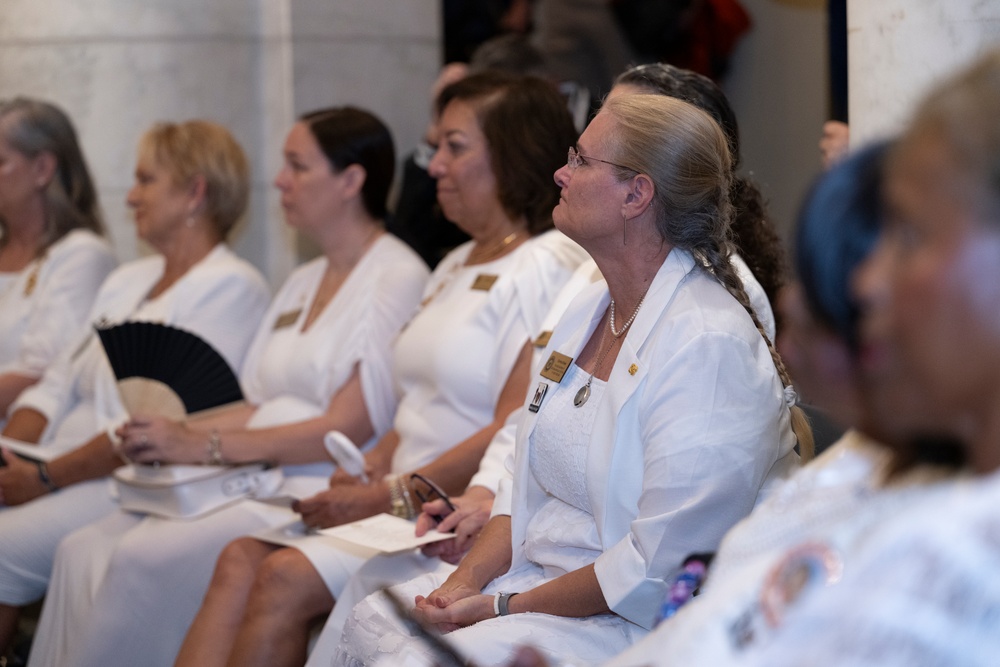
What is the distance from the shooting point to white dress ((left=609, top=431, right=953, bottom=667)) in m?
1.25

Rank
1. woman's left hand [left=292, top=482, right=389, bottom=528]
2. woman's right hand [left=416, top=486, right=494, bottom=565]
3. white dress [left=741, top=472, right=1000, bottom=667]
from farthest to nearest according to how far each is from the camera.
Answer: woman's left hand [left=292, top=482, right=389, bottom=528] → woman's right hand [left=416, top=486, right=494, bottom=565] → white dress [left=741, top=472, right=1000, bottom=667]

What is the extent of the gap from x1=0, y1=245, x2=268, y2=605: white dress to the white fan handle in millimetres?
1088

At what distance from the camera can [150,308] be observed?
4613 mm

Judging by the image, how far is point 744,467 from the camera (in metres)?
2.34

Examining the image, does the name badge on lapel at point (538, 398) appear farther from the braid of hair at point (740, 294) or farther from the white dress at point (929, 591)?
the white dress at point (929, 591)

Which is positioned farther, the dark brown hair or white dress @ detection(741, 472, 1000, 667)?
the dark brown hair

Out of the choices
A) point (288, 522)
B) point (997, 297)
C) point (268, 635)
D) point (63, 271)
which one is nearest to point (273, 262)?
point (63, 271)

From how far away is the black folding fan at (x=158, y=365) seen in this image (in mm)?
3863

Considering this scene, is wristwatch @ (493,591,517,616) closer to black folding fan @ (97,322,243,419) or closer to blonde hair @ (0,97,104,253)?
black folding fan @ (97,322,243,419)

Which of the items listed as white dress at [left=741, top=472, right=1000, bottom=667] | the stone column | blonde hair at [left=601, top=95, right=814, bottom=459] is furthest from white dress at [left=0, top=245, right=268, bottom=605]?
white dress at [left=741, top=472, right=1000, bottom=667]

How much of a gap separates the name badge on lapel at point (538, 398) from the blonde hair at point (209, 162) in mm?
2477

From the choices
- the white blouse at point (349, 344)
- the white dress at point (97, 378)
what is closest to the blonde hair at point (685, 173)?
the white blouse at point (349, 344)

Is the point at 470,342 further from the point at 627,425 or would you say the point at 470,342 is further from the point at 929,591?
the point at 929,591

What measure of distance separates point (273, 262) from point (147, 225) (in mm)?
1071
